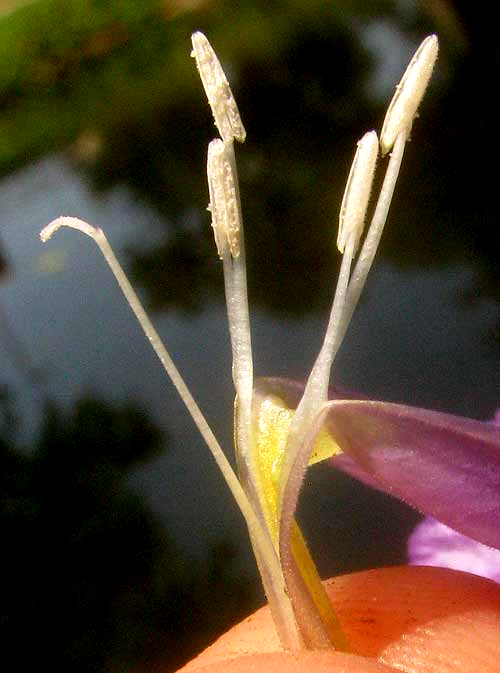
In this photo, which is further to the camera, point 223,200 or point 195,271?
point 195,271

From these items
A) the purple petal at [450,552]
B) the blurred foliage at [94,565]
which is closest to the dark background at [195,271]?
the blurred foliage at [94,565]

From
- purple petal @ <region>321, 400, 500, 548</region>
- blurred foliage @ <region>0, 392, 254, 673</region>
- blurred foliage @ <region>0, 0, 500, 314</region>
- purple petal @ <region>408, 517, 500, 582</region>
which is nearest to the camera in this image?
purple petal @ <region>321, 400, 500, 548</region>

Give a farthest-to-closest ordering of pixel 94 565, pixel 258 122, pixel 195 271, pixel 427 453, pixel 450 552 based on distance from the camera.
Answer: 1. pixel 258 122
2. pixel 195 271
3. pixel 94 565
4. pixel 450 552
5. pixel 427 453

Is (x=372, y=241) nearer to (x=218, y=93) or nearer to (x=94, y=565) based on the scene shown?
(x=218, y=93)

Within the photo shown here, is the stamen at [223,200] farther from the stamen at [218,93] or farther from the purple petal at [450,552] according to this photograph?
the purple petal at [450,552]

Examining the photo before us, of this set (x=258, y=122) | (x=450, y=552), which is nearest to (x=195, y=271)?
(x=258, y=122)

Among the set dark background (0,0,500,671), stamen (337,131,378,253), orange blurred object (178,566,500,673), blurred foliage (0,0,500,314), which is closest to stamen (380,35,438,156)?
stamen (337,131,378,253)

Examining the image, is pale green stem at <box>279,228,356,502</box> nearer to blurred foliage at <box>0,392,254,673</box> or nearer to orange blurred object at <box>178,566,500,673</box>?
orange blurred object at <box>178,566,500,673</box>

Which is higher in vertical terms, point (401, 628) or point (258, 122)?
point (258, 122)
